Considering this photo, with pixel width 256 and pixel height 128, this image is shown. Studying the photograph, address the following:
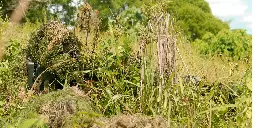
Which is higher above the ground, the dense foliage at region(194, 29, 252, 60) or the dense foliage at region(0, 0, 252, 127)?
the dense foliage at region(194, 29, 252, 60)

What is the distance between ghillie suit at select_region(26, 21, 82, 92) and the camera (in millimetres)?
5535

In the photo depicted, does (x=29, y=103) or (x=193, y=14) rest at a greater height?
(x=193, y=14)

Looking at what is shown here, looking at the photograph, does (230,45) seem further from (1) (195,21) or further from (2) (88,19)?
(1) (195,21)

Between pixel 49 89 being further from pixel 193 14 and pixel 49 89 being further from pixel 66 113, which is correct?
pixel 193 14

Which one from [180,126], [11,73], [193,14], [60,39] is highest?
[193,14]

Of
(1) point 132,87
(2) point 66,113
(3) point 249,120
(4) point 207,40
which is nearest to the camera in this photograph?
(3) point 249,120

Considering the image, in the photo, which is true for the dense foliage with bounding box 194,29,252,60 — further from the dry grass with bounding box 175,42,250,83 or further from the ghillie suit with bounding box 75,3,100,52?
the ghillie suit with bounding box 75,3,100,52

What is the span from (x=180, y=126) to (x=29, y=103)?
151 cm

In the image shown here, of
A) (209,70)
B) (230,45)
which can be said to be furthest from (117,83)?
(230,45)

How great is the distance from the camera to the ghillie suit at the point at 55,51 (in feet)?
18.2

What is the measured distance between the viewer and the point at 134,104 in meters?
4.44

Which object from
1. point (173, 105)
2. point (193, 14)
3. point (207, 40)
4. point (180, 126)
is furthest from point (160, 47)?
point (193, 14)

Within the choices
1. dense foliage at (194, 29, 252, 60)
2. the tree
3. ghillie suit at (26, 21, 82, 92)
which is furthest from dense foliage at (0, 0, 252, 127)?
the tree

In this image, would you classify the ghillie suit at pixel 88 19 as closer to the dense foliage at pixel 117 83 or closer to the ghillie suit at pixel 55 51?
the dense foliage at pixel 117 83
